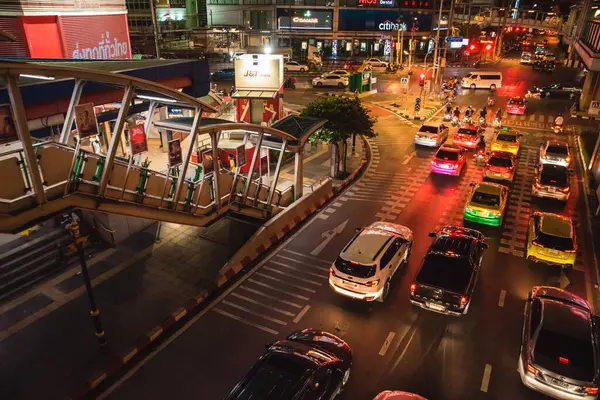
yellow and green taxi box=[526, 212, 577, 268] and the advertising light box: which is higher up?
the advertising light box

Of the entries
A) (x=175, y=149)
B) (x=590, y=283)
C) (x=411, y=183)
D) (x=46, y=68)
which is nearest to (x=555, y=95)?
(x=411, y=183)

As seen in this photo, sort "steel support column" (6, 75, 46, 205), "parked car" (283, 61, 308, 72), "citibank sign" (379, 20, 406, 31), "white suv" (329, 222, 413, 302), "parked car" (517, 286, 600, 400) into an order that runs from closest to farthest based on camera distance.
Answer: "steel support column" (6, 75, 46, 205)
"parked car" (517, 286, 600, 400)
"white suv" (329, 222, 413, 302)
"parked car" (283, 61, 308, 72)
"citibank sign" (379, 20, 406, 31)

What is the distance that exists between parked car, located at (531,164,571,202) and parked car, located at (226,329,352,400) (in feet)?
46.9

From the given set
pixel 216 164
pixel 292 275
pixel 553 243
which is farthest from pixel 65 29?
pixel 553 243

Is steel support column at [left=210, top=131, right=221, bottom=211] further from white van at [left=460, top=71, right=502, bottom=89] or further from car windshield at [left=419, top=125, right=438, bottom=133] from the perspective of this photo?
white van at [left=460, top=71, right=502, bottom=89]

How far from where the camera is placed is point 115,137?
9492 mm

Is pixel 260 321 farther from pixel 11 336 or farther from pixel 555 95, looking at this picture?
pixel 555 95

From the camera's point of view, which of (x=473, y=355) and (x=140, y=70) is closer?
Answer: (x=473, y=355)

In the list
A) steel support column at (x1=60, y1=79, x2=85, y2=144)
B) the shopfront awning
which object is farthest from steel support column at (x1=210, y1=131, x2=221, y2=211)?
the shopfront awning

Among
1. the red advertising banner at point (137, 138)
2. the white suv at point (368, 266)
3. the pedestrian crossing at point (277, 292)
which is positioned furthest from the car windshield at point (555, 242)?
the red advertising banner at point (137, 138)

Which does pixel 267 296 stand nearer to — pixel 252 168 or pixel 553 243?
pixel 252 168

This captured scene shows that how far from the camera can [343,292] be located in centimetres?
1282

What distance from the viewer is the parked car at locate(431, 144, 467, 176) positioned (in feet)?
75.0

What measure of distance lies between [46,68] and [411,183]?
18.4 meters
